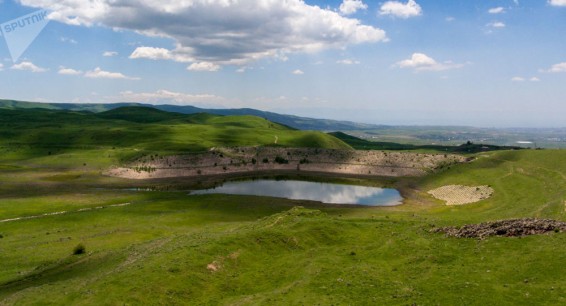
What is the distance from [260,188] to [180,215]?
49.0 metres

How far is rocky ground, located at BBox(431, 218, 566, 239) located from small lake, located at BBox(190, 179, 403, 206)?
193ft

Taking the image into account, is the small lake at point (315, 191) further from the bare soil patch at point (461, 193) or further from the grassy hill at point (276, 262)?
the grassy hill at point (276, 262)

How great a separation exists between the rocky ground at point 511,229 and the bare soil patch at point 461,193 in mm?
61639

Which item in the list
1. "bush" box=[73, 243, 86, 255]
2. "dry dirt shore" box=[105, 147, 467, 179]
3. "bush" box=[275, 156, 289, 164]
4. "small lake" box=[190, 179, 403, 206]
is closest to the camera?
"bush" box=[73, 243, 86, 255]

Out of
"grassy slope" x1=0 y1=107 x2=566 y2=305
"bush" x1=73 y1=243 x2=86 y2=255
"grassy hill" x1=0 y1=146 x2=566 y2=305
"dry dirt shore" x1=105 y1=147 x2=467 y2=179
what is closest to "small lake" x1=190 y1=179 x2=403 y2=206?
"dry dirt shore" x1=105 y1=147 x2=467 y2=179

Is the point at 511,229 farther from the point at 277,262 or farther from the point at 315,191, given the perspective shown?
the point at 315,191

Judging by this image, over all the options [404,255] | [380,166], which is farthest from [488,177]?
[404,255]

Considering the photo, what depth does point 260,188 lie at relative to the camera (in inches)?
5413

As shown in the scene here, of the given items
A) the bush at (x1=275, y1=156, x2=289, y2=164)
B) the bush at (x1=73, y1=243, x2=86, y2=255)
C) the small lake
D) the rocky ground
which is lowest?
the small lake

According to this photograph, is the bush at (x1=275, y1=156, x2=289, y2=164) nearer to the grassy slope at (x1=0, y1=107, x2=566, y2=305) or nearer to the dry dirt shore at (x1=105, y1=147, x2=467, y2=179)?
the dry dirt shore at (x1=105, y1=147, x2=467, y2=179)

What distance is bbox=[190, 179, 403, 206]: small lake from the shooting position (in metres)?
117

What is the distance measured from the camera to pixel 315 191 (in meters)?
134

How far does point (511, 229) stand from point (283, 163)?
137984mm

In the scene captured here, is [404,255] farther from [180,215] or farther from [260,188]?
[260,188]
